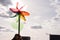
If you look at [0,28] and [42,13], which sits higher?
[42,13]

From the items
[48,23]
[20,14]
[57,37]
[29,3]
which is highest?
[29,3]

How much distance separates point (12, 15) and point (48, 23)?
1.82 ft

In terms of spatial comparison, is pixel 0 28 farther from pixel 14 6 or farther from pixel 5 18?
pixel 14 6

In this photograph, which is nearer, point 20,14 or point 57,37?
point 57,37

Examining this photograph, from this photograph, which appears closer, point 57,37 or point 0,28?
point 57,37

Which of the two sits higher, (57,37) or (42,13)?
(42,13)

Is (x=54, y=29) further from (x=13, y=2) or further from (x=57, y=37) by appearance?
(x=13, y=2)

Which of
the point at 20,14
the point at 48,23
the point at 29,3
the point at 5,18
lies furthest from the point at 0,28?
the point at 48,23

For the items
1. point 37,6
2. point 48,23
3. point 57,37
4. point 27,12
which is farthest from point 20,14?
point 57,37

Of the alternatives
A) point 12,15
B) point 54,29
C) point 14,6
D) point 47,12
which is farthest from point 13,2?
point 54,29

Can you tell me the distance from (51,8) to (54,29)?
1.04ft

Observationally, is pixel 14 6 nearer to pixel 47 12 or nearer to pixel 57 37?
pixel 47 12

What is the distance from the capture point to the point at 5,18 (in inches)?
86.7

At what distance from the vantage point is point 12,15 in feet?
7.25
